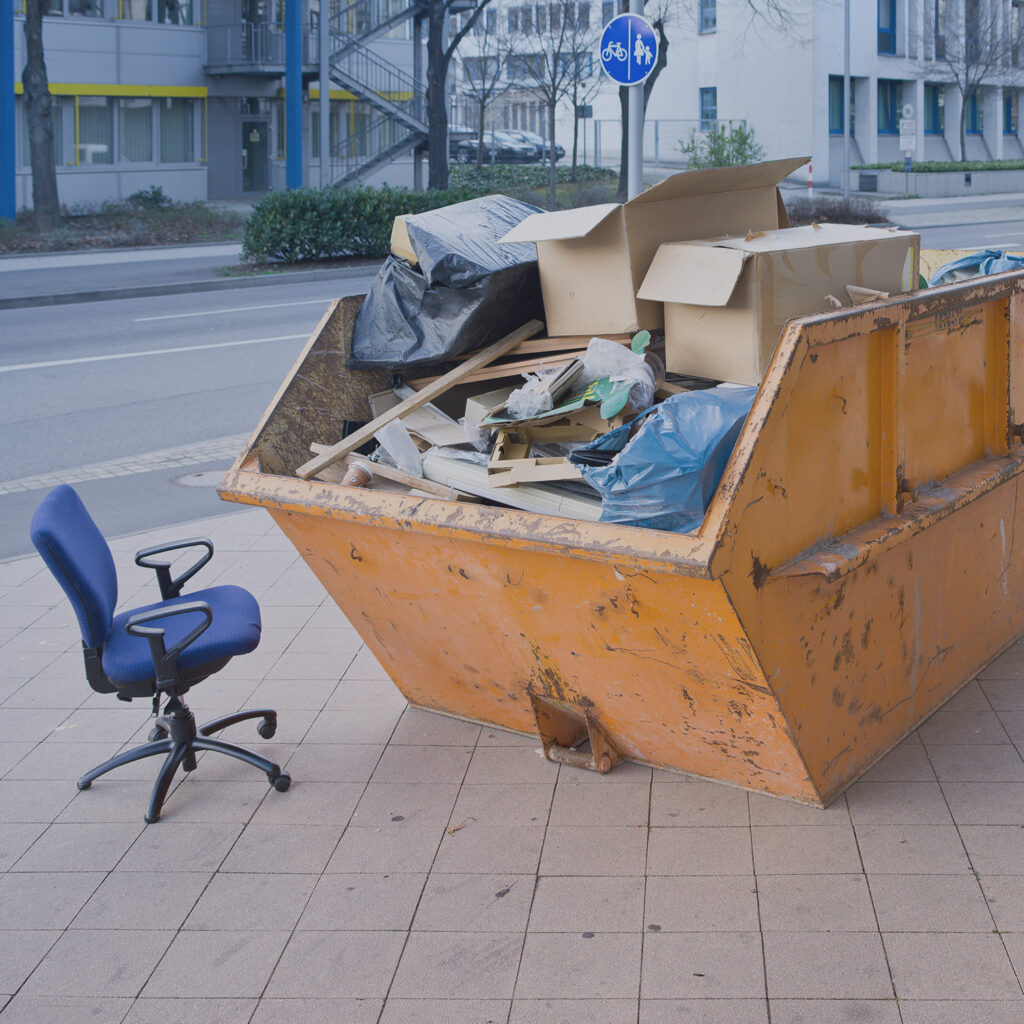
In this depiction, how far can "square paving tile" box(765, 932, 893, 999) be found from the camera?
292cm

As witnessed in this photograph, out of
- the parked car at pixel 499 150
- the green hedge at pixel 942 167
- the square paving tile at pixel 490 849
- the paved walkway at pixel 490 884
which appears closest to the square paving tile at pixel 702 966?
the paved walkway at pixel 490 884

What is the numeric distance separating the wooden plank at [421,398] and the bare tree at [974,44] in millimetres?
44492

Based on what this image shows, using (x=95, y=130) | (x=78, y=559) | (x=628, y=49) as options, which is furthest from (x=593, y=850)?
(x=95, y=130)

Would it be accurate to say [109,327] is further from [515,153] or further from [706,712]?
[515,153]

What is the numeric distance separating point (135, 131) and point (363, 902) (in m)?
32.5

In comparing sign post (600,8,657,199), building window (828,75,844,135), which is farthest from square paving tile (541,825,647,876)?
building window (828,75,844,135)

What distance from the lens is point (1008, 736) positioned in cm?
418

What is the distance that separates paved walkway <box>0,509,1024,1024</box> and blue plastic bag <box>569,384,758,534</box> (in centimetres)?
105

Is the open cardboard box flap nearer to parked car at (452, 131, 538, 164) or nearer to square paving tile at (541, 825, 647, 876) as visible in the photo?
square paving tile at (541, 825, 647, 876)

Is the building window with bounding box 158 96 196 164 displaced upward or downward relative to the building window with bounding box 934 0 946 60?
downward

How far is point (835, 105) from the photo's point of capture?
142ft

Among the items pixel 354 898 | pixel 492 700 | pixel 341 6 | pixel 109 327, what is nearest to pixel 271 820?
pixel 354 898

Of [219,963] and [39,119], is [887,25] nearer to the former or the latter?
[39,119]

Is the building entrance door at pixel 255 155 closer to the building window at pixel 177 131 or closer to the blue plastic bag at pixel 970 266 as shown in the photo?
the building window at pixel 177 131
